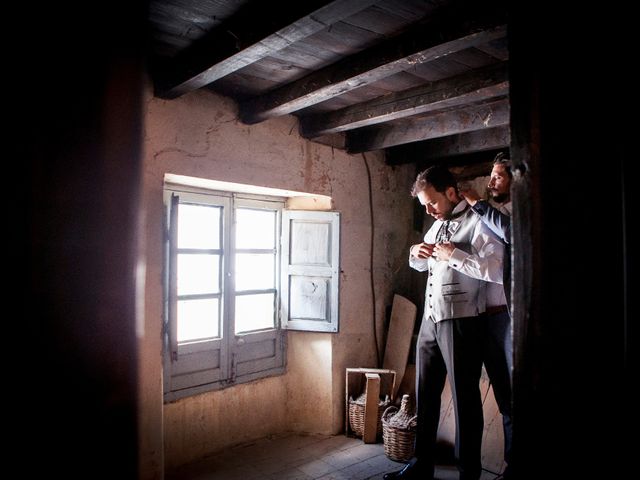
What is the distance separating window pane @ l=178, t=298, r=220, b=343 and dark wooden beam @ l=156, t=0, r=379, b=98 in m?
1.70

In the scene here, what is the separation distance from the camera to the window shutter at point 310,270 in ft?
12.7

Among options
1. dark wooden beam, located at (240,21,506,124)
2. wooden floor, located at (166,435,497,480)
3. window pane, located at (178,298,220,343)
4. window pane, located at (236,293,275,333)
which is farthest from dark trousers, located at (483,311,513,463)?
window pane, located at (178,298,220,343)

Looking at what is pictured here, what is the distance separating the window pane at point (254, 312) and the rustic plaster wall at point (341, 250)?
290mm

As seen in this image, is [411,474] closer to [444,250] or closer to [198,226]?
[444,250]

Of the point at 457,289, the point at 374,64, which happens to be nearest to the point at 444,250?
the point at 457,289

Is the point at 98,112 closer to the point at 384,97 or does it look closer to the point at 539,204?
the point at 539,204

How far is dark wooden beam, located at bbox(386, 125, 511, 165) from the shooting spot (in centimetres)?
358

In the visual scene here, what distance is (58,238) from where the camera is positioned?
1.45 ft

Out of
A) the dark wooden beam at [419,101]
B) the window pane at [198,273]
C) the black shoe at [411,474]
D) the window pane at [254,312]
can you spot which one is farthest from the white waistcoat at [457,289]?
the window pane at [198,273]

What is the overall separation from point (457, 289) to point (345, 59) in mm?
1556

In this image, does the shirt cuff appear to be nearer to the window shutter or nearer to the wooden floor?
the window shutter

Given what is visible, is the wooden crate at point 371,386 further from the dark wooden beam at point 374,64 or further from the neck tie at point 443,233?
the dark wooden beam at point 374,64

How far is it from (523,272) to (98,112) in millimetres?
759

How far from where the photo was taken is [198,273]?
3480mm
